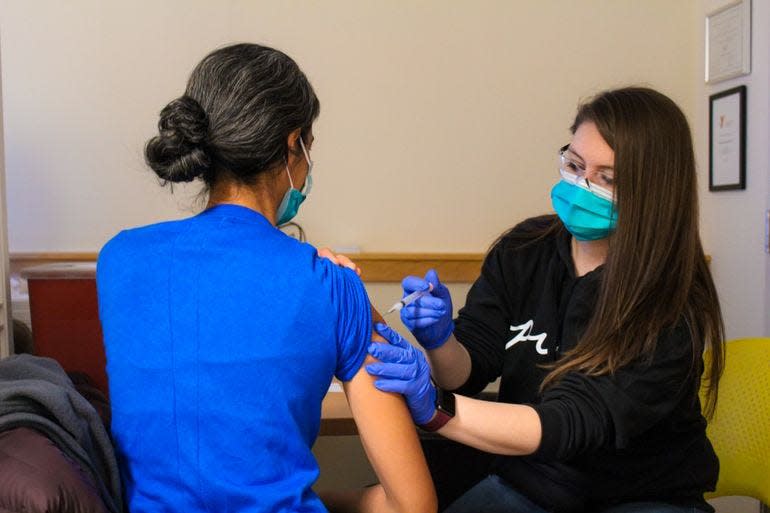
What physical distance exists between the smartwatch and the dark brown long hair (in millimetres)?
241

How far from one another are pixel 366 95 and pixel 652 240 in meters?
1.49

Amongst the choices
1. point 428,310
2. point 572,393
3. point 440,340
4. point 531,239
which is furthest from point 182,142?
point 531,239

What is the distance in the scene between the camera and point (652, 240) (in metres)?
1.51

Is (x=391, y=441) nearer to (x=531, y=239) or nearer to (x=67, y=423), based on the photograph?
(x=67, y=423)

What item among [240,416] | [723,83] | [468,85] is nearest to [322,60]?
[468,85]

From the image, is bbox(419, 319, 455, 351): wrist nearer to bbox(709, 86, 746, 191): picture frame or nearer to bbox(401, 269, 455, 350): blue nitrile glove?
bbox(401, 269, 455, 350): blue nitrile glove

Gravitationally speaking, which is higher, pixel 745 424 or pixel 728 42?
pixel 728 42

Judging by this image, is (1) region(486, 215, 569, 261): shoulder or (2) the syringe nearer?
(2) the syringe

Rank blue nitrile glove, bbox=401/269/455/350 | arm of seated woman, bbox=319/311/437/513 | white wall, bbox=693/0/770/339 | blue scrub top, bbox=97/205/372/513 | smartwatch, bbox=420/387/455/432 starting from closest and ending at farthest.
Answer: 1. blue scrub top, bbox=97/205/372/513
2. arm of seated woman, bbox=319/311/437/513
3. smartwatch, bbox=420/387/455/432
4. blue nitrile glove, bbox=401/269/455/350
5. white wall, bbox=693/0/770/339

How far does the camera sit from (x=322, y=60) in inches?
108

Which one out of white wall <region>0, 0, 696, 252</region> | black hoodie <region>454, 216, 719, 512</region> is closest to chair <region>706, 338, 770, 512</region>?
black hoodie <region>454, 216, 719, 512</region>

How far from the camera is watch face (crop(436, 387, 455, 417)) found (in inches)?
52.8

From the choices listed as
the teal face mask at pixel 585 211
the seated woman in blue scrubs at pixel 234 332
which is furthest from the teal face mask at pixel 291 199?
the teal face mask at pixel 585 211

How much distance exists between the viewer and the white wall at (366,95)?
264 cm
